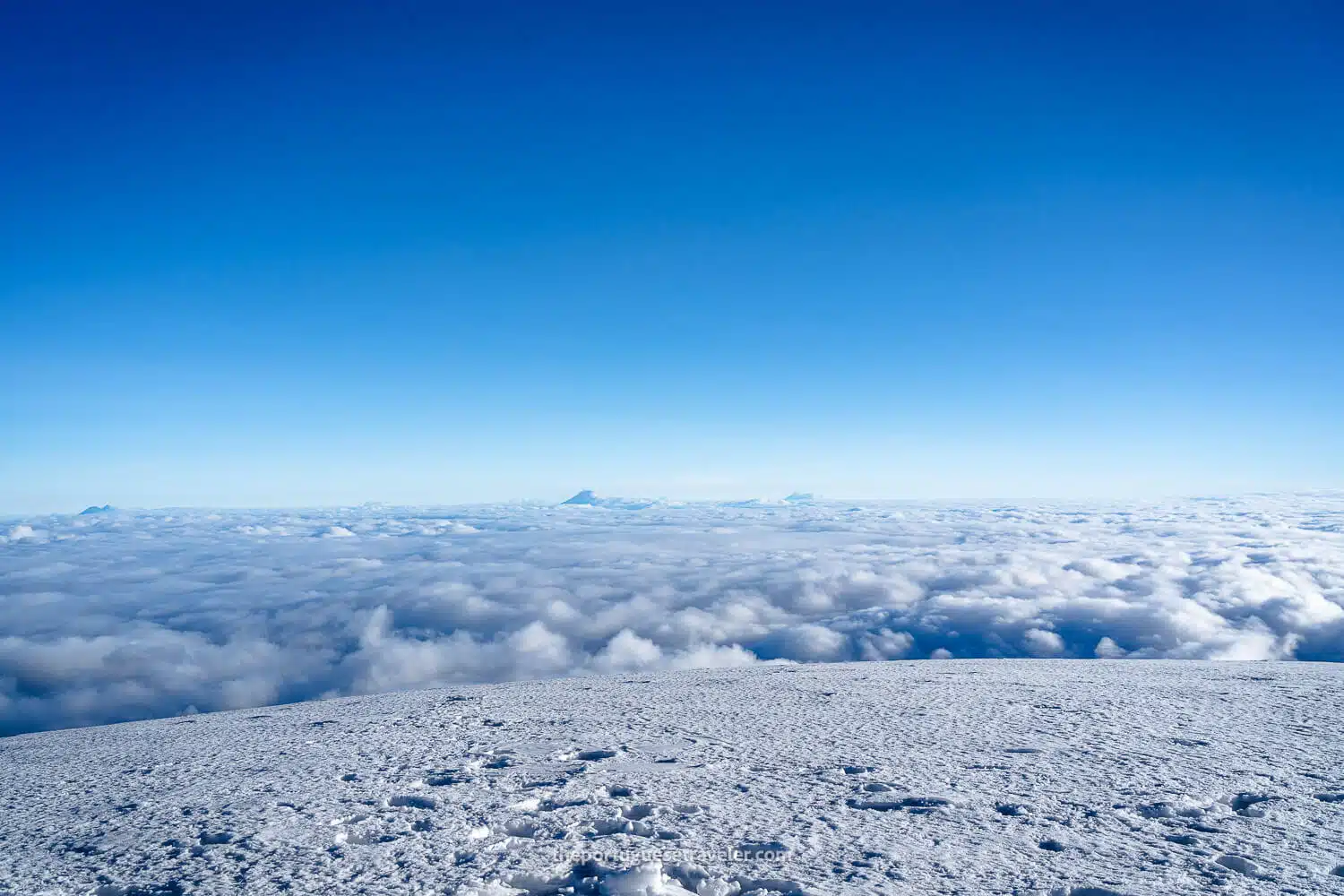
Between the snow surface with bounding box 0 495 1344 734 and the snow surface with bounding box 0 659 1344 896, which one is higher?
the snow surface with bounding box 0 659 1344 896

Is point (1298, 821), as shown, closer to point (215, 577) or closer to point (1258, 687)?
point (1258, 687)

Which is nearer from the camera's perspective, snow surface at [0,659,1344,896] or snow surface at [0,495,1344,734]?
snow surface at [0,659,1344,896]

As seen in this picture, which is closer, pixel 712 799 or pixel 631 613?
pixel 712 799

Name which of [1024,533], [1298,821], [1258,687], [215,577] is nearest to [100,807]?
[1298,821]

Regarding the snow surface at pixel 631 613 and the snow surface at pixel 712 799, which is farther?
the snow surface at pixel 631 613
